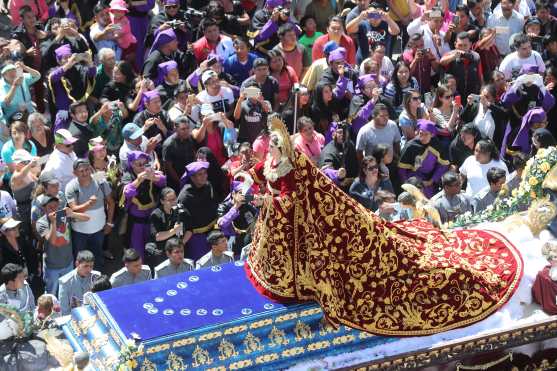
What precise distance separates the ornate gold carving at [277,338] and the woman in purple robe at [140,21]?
25.0ft

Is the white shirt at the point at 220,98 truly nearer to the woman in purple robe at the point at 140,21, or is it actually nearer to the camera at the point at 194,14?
the woman in purple robe at the point at 140,21

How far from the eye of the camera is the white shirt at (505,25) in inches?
828

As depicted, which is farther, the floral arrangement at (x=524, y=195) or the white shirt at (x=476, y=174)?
the white shirt at (x=476, y=174)

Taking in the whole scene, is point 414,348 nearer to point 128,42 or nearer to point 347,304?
point 347,304

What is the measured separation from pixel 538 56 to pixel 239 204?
5813mm

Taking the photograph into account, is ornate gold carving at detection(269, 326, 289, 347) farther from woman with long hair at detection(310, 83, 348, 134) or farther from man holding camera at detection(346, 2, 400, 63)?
man holding camera at detection(346, 2, 400, 63)

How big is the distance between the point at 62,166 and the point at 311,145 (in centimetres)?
285

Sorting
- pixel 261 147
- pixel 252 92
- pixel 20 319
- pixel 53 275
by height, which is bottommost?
pixel 53 275

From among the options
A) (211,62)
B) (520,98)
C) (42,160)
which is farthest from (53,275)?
(520,98)

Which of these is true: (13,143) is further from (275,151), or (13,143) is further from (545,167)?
(545,167)

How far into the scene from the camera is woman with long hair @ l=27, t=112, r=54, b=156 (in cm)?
1716

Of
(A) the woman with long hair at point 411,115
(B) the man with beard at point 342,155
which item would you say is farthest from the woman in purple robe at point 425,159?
(B) the man with beard at point 342,155

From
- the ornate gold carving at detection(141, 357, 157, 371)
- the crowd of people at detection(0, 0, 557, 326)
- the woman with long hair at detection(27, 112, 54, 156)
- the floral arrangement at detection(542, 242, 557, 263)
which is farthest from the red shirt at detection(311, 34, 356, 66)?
the ornate gold carving at detection(141, 357, 157, 371)

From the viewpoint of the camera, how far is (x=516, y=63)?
19.8 metres
